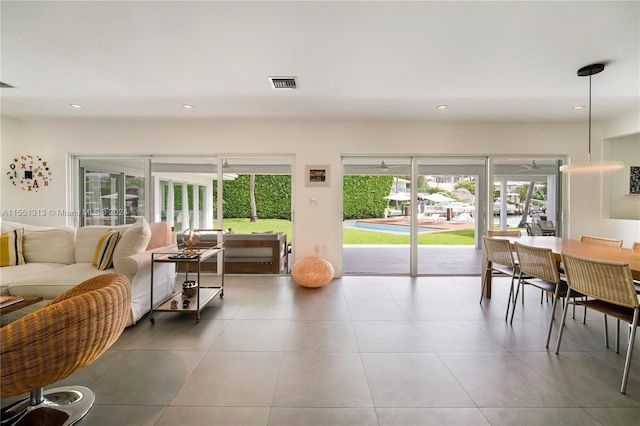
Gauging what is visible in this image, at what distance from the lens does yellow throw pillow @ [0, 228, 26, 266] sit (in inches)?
127

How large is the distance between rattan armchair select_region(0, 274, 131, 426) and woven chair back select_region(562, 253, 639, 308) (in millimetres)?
3151

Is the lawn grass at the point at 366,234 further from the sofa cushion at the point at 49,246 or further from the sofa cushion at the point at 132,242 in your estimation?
the sofa cushion at the point at 49,246

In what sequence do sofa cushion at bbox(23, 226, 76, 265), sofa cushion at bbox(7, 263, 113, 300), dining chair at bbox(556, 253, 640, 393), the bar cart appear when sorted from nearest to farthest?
1. dining chair at bbox(556, 253, 640, 393)
2. sofa cushion at bbox(7, 263, 113, 300)
3. the bar cart
4. sofa cushion at bbox(23, 226, 76, 265)

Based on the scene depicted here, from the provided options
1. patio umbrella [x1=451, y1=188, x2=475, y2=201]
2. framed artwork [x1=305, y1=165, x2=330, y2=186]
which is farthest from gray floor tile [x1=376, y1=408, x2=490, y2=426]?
patio umbrella [x1=451, y1=188, x2=475, y2=201]

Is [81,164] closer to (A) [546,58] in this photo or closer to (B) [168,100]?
(B) [168,100]

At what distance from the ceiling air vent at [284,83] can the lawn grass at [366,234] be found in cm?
243

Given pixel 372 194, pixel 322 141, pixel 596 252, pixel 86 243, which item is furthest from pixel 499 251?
pixel 86 243

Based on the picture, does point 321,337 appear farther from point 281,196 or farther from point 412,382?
point 281,196

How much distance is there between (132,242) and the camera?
3039mm

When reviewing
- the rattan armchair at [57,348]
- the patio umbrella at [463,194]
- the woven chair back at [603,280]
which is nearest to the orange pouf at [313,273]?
the rattan armchair at [57,348]

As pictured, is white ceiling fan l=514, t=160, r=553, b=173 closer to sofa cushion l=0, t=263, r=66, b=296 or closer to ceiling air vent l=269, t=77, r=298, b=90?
ceiling air vent l=269, t=77, r=298, b=90

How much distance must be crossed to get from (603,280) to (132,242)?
414 cm

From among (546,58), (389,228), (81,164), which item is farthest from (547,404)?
(389,228)

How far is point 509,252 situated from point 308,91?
2.98 meters
